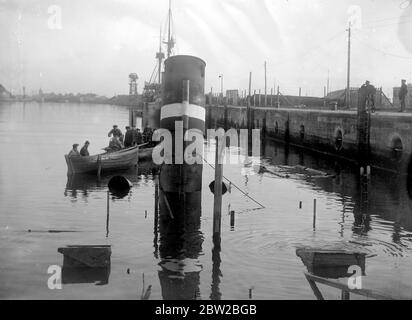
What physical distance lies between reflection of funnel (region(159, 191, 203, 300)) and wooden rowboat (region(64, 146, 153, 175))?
26.6 ft

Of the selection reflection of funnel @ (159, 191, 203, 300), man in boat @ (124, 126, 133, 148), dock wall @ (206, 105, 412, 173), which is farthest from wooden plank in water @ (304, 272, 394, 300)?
man in boat @ (124, 126, 133, 148)

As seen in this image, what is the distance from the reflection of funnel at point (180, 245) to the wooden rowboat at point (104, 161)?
26.6 ft

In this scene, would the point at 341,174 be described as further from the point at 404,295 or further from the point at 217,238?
the point at 404,295

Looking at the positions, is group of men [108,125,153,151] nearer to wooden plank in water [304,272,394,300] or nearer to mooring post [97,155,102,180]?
mooring post [97,155,102,180]

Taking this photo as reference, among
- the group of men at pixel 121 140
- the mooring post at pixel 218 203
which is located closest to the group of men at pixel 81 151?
the group of men at pixel 121 140

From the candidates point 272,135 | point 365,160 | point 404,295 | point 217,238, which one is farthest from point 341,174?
point 272,135

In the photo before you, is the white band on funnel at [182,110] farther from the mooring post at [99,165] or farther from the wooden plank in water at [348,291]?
the wooden plank in water at [348,291]

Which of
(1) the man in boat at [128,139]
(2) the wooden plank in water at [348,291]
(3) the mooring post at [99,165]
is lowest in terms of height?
(2) the wooden plank in water at [348,291]

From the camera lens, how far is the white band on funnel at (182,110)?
19.5 metres

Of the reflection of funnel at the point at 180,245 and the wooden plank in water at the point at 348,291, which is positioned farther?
the reflection of funnel at the point at 180,245

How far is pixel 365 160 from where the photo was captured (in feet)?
95.9

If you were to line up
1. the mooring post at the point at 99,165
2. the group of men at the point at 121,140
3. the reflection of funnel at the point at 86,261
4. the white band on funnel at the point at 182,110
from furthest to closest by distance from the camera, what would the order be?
the group of men at the point at 121,140 < the mooring post at the point at 99,165 < the white band on funnel at the point at 182,110 < the reflection of funnel at the point at 86,261

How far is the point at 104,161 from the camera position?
92.3ft

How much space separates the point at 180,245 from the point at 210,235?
148 cm
